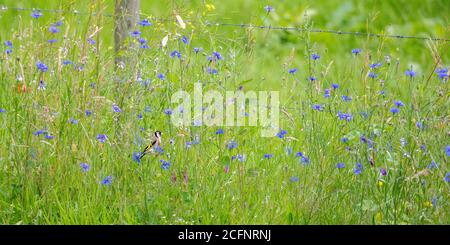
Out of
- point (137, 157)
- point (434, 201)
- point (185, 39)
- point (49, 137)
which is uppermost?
point (185, 39)

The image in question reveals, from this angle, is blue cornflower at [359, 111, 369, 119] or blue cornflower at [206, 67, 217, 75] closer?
blue cornflower at [359, 111, 369, 119]

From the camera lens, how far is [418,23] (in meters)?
9.73

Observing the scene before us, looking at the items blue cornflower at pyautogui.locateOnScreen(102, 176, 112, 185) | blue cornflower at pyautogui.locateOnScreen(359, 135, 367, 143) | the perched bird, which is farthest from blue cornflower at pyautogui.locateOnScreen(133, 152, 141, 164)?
blue cornflower at pyautogui.locateOnScreen(359, 135, 367, 143)

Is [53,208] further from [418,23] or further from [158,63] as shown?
[418,23]

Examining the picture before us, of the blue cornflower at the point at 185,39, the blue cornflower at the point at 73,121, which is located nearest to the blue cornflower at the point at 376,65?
the blue cornflower at the point at 185,39

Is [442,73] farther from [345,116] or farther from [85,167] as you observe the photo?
[85,167]

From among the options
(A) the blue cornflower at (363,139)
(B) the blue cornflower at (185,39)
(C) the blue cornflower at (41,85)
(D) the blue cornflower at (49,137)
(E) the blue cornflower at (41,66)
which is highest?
(B) the blue cornflower at (185,39)

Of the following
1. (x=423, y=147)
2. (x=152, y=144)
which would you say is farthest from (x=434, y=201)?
(x=152, y=144)

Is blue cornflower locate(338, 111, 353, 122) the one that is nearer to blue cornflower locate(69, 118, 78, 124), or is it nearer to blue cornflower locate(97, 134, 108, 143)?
blue cornflower locate(97, 134, 108, 143)

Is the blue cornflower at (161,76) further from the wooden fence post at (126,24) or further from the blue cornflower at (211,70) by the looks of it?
the wooden fence post at (126,24)

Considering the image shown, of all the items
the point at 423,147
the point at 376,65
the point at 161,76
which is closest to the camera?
the point at 423,147

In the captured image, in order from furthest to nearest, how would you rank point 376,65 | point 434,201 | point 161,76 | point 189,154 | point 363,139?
point 161,76
point 376,65
point 189,154
point 363,139
point 434,201

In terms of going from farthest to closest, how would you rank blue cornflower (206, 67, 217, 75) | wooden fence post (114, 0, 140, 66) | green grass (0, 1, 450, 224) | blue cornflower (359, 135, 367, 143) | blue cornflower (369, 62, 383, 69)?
wooden fence post (114, 0, 140, 66)
blue cornflower (206, 67, 217, 75)
blue cornflower (369, 62, 383, 69)
blue cornflower (359, 135, 367, 143)
green grass (0, 1, 450, 224)

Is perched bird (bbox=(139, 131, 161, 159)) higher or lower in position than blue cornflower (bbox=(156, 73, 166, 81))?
lower
